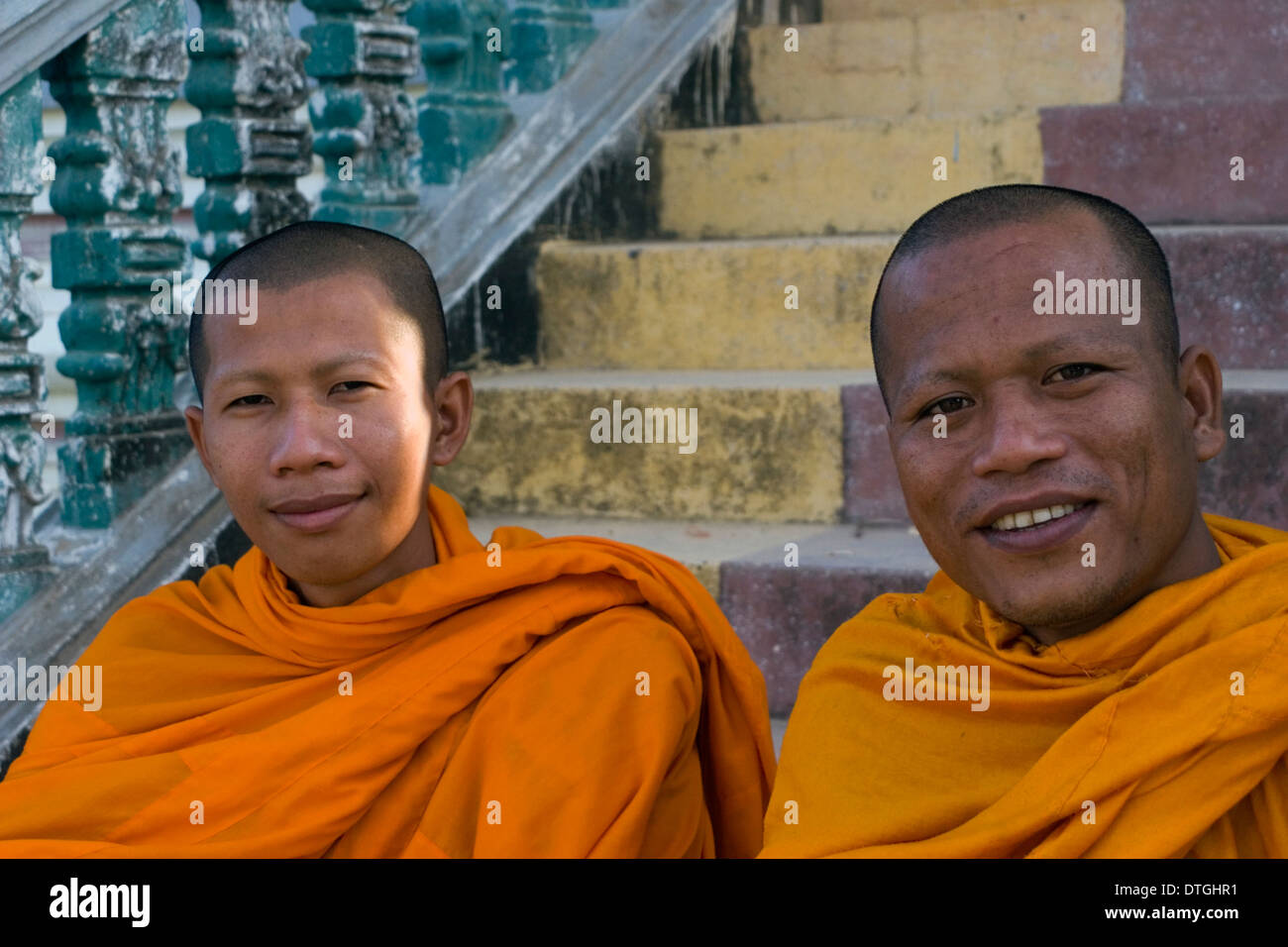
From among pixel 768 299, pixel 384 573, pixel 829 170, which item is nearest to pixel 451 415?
pixel 384 573

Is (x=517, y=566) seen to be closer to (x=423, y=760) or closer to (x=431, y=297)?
(x=423, y=760)

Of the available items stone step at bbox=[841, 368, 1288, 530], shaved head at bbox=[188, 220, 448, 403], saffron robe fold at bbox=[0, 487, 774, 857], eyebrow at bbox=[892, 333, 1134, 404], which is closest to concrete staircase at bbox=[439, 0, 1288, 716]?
stone step at bbox=[841, 368, 1288, 530]

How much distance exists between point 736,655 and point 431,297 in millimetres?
795

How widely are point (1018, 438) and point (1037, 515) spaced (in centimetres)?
11

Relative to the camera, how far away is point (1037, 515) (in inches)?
80.4

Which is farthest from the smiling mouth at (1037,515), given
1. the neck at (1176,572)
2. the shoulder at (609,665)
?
the shoulder at (609,665)

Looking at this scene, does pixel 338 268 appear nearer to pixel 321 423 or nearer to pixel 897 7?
pixel 321 423

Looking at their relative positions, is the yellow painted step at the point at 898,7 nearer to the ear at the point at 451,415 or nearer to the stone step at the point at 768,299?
the stone step at the point at 768,299

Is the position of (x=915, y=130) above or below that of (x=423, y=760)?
above

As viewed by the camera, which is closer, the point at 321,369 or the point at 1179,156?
the point at 321,369

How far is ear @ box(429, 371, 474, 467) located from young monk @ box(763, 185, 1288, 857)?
2.62 feet

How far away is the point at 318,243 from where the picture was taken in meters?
2.64
